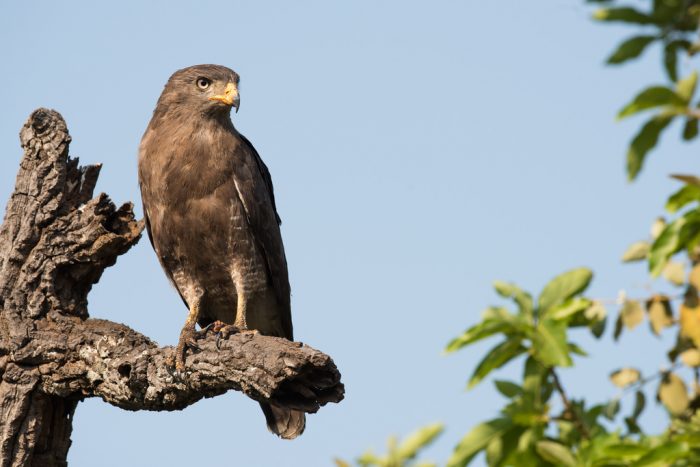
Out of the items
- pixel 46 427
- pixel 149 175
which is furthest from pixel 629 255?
pixel 149 175

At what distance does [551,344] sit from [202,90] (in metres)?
5.95

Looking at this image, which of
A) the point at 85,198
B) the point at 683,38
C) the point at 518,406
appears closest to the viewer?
the point at 683,38

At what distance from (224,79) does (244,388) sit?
2.99 m

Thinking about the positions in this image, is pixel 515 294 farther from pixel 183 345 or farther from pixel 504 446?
pixel 183 345

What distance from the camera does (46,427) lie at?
5.91m

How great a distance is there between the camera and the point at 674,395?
6.17 feet

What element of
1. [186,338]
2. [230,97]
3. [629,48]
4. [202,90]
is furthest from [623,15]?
[202,90]

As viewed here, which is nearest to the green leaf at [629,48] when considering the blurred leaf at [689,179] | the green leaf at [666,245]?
the blurred leaf at [689,179]

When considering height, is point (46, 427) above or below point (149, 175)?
below

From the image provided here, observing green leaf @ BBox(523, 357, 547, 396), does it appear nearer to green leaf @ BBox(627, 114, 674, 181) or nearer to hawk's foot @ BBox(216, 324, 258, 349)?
green leaf @ BBox(627, 114, 674, 181)

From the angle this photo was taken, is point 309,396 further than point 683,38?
Yes

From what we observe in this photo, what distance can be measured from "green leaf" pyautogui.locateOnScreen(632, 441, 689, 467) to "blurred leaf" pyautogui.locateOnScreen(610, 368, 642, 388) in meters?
0.19

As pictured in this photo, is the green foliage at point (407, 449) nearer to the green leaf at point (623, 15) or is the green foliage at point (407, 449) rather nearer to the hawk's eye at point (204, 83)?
the green leaf at point (623, 15)

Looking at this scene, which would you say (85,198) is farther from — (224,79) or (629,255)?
(629,255)
